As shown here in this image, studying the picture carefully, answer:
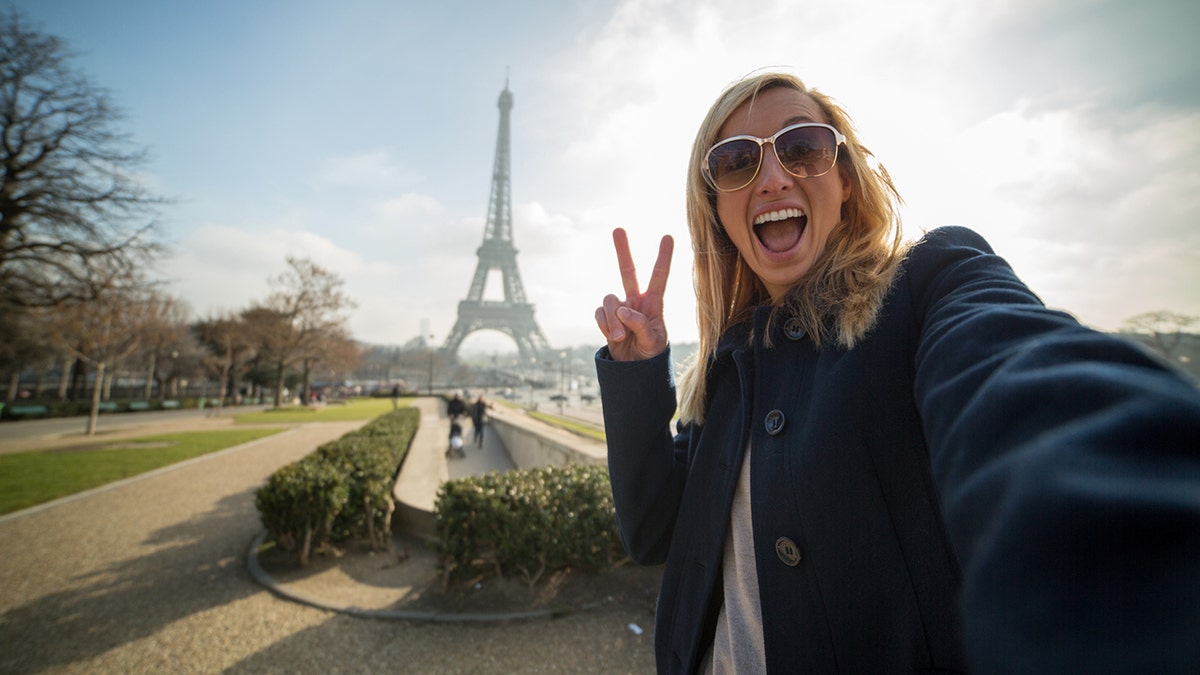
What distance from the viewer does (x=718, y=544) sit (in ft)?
3.71

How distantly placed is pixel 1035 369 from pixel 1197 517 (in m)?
0.24

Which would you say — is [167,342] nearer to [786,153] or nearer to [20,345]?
[20,345]

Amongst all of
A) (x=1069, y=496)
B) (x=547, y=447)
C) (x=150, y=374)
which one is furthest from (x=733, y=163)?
(x=150, y=374)

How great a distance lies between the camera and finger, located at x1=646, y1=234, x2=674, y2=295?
5.50 ft

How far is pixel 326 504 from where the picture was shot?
582 centimetres

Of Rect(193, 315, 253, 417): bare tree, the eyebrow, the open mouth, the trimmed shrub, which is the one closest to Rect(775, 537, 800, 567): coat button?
the open mouth

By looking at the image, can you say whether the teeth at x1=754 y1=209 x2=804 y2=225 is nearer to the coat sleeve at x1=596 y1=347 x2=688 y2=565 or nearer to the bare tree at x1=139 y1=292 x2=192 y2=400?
the coat sleeve at x1=596 y1=347 x2=688 y2=565

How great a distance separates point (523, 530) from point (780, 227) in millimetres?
4353

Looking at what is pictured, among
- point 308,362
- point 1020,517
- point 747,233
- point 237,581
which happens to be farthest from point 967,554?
point 308,362

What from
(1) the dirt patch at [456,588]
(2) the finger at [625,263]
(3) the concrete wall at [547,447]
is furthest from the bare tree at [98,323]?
(2) the finger at [625,263]

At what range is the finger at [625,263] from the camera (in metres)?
1.73

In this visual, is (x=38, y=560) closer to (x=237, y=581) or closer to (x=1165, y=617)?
(x=237, y=581)

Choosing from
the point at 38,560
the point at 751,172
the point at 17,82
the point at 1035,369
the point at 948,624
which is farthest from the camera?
the point at 17,82

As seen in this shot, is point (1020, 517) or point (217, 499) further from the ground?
point (1020, 517)
